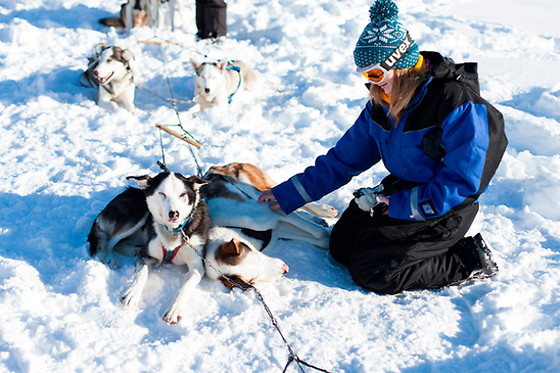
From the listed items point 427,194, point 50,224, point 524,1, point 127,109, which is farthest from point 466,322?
point 524,1

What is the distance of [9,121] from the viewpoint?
457 centimetres

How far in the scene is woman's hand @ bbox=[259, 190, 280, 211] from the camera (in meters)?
3.18

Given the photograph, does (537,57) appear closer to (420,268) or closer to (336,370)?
(420,268)

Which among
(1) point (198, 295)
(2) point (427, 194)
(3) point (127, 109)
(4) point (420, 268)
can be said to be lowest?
(3) point (127, 109)

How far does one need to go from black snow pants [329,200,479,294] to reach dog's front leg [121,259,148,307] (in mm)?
1168

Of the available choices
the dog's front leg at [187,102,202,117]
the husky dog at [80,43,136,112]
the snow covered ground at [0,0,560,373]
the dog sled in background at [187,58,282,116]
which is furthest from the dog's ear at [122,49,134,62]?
the dog's front leg at [187,102,202,117]

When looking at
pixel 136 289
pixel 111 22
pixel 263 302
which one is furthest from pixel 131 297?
pixel 111 22

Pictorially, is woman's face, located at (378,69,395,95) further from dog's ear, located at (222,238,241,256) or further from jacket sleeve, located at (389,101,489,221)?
dog's ear, located at (222,238,241,256)

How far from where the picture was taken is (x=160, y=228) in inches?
109

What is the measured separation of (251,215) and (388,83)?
4.04 ft

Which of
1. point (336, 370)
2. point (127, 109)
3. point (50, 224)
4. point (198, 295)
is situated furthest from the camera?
point (127, 109)

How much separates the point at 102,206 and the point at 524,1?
9559mm

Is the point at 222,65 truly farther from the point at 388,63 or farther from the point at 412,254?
the point at 412,254

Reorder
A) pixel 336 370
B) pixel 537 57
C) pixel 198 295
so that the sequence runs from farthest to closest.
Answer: pixel 537 57 → pixel 198 295 → pixel 336 370
